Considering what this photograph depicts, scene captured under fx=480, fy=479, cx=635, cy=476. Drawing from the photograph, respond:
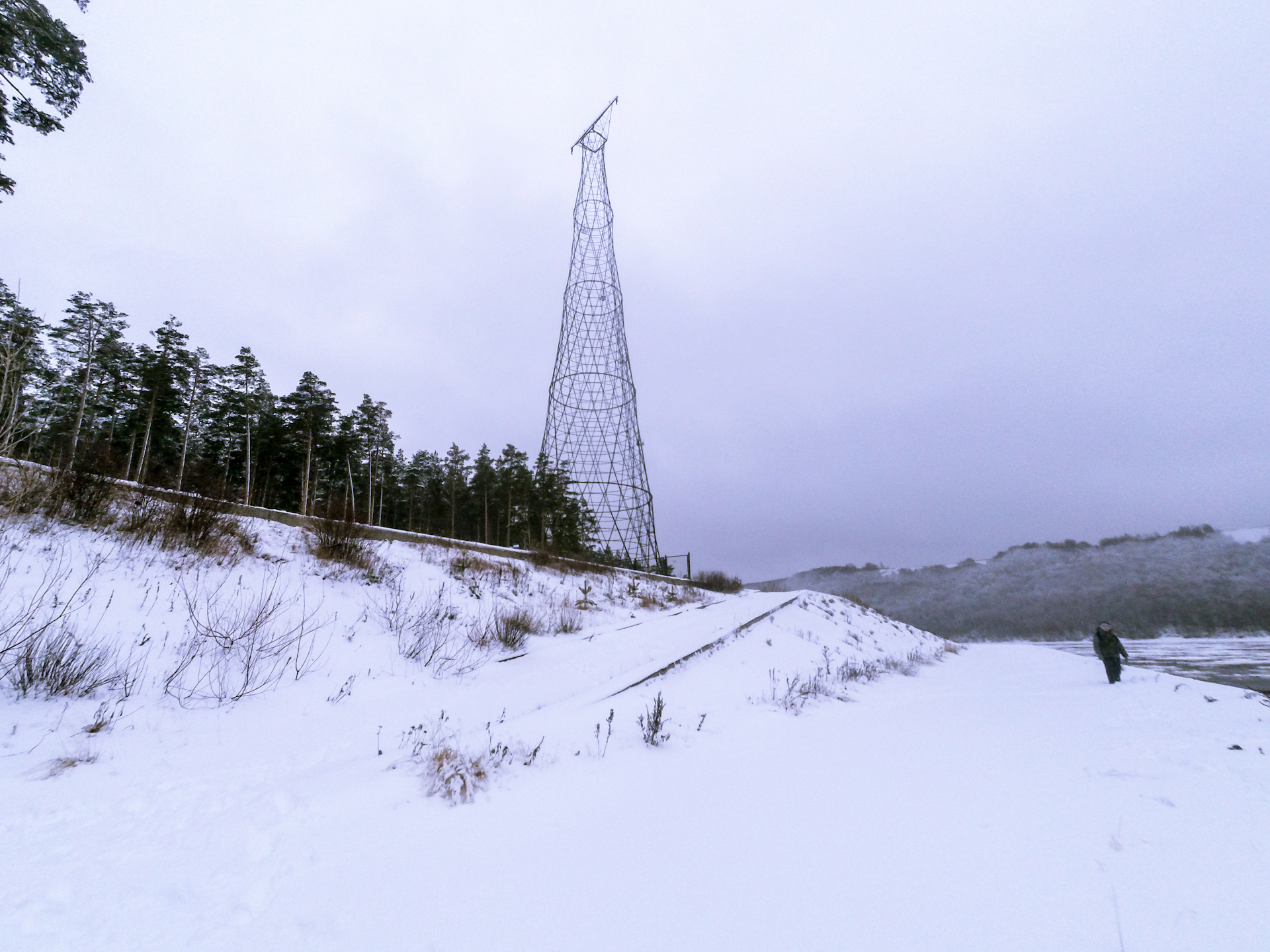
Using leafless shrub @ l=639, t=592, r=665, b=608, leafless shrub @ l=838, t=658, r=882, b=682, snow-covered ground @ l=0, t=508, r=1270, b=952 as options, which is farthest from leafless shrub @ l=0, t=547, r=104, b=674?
leafless shrub @ l=639, t=592, r=665, b=608

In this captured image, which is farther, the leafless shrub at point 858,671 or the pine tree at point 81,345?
the pine tree at point 81,345

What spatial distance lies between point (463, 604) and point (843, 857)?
24.9 ft

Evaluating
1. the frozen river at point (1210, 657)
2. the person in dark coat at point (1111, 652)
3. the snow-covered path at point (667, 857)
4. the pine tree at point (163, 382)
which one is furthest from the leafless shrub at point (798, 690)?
the pine tree at point (163, 382)

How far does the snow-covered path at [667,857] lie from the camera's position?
2.02m

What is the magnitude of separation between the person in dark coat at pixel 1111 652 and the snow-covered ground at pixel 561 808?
1.96 m

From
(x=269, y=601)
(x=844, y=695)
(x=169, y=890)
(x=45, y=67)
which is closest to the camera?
(x=169, y=890)

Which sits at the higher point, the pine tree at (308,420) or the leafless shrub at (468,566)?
the pine tree at (308,420)

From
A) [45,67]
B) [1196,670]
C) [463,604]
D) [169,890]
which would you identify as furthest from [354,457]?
[1196,670]

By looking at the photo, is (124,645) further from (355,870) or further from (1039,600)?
(1039,600)

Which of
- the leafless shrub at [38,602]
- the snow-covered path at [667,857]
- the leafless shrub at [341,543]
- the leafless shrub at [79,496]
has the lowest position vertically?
the snow-covered path at [667,857]

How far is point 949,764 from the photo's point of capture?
168 inches

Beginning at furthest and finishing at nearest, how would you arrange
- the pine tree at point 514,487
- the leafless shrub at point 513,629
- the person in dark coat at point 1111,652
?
the pine tree at point 514,487
the person in dark coat at point 1111,652
the leafless shrub at point 513,629

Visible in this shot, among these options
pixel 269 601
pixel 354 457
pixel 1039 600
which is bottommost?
pixel 1039 600

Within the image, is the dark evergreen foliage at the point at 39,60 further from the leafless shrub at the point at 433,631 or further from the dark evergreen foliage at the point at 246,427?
the dark evergreen foliage at the point at 246,427
